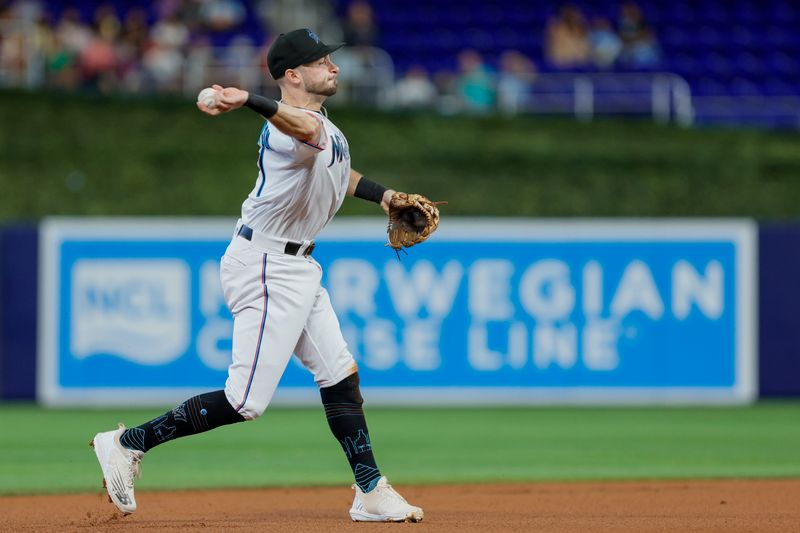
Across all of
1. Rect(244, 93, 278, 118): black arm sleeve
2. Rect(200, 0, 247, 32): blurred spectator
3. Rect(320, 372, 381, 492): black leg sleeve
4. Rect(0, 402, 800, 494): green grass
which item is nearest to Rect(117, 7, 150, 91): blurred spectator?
Rect(200, 0, 247, 32): blurred spectator

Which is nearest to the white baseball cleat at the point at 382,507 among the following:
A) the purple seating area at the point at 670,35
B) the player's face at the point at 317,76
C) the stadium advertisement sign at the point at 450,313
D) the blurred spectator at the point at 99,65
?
the player's face at the point at 317,76

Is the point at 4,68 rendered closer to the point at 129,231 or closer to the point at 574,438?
the point at 129,231

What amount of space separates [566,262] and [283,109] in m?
7.23

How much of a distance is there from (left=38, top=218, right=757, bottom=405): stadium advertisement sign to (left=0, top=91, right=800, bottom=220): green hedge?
2.74 meters

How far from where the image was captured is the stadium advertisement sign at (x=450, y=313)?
11.4m

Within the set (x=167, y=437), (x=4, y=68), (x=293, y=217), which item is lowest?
(x=167, y=437)

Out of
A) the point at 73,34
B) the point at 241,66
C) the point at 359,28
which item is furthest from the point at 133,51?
the point at 359,28

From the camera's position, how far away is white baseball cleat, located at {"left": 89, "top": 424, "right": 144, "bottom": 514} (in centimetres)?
515

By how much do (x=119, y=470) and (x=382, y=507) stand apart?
1.04 metres

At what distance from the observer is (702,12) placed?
56.3 ft

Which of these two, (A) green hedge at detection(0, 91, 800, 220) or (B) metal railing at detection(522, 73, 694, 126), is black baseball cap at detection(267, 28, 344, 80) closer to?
(A) green hedge at detection(0, 91, 800, 220)

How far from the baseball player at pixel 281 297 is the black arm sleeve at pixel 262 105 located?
291 millimetres

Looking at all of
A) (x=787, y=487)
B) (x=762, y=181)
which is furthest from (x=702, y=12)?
(x=787, y=487)

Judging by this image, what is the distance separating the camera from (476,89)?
15.4m
